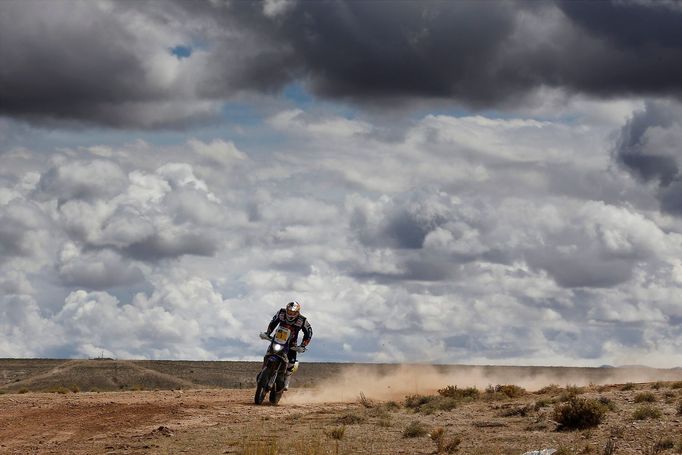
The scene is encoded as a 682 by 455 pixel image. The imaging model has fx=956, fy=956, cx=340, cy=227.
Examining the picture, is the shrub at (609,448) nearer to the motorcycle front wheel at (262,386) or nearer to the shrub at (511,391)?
the shrub at (511,391)

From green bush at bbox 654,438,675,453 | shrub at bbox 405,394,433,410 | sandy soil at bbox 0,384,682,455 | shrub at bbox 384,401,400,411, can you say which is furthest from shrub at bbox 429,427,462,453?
shrub at bbox 405,394,433,410

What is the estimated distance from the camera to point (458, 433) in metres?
23.7

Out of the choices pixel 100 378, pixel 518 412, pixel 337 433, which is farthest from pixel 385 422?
pixel 100 378

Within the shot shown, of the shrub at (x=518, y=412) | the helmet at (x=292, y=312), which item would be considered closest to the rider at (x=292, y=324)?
the helmet at (x=292, y=312)

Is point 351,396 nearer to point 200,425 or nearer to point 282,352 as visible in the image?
point 282,352

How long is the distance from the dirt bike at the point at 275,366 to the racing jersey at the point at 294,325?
182 millimetres

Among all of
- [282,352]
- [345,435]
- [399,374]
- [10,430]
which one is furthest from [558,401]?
[399,374]

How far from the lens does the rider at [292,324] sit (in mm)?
32844

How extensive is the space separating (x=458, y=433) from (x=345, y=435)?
2.80m

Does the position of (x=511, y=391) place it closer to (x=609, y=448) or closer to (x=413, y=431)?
(x=413, y=431)

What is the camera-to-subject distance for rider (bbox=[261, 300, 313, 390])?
3284 cm

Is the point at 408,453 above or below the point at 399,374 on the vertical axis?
below

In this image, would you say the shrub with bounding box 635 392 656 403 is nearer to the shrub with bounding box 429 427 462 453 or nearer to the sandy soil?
the sandy soil

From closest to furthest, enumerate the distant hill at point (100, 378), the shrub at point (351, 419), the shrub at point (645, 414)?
the shrub at point (645, 414), the shrub at point (351, 419), the distant hill at point (100, 378)
